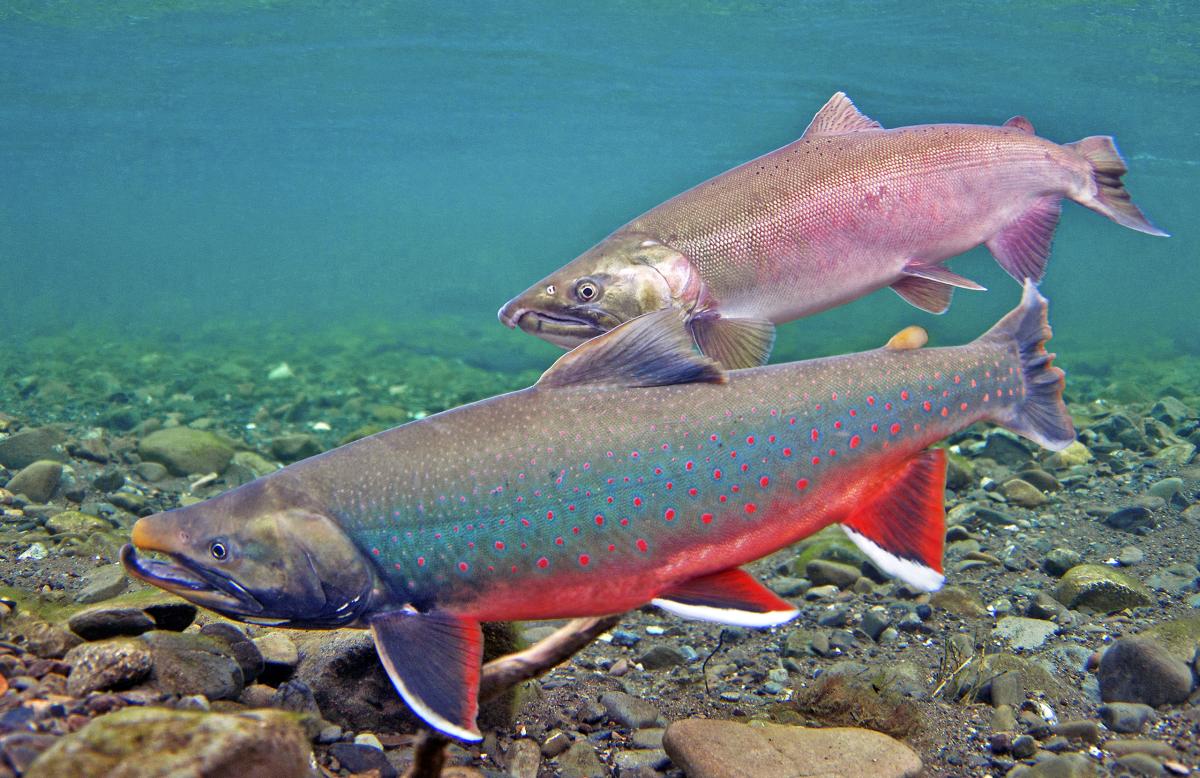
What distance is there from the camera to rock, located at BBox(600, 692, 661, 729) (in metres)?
3.29

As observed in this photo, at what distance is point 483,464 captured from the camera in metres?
2.45

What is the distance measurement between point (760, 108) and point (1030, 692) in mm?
39594

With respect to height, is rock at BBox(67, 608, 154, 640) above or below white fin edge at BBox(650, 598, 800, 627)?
below

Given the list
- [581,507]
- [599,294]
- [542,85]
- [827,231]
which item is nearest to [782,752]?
[581,507]

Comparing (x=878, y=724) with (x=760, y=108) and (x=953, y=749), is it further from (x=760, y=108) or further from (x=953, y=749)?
(x=760, y=108)

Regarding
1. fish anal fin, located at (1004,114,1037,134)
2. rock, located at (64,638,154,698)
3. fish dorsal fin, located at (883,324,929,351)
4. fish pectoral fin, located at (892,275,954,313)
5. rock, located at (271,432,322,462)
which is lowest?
rock, located at (271,432,322,462)

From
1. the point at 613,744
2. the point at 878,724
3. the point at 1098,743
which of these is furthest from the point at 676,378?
the point at 1098,743

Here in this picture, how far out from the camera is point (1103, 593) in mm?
4734

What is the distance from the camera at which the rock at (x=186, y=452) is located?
8406 mm

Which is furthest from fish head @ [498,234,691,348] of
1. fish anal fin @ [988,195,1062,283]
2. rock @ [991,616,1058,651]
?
rock @ [991,616,1058,651]

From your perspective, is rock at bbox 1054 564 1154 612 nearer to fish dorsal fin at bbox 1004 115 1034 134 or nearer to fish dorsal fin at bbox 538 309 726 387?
fish dorsal fin at bbox 1004 115 1034 134

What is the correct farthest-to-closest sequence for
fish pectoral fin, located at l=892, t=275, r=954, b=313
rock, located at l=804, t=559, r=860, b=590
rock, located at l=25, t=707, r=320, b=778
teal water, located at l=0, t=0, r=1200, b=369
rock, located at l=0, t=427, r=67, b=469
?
teal water, located at l=0, t=0, r=1200, b=369
rock, located at l=0, t=427, r=67, b=469
rock, located at l=804, t=559, r=860, b=590
fish pectoral fin, located at l=892, t=275, r=954, b=313
rock, located at l=25, t=707, r=320, b=778

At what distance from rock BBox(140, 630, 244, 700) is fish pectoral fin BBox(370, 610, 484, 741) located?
705 mm

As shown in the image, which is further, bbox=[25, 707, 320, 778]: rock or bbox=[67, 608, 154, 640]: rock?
A: bbox=[67, 608, 154, 640]: rock
